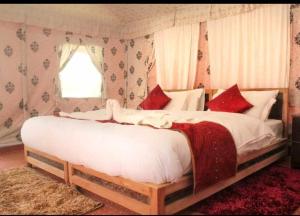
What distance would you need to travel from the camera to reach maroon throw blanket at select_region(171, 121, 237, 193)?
190 cm

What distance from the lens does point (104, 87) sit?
5.38 metres

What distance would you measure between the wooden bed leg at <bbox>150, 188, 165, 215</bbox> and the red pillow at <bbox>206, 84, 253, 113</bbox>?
1.79 m

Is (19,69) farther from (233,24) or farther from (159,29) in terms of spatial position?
(233,24)

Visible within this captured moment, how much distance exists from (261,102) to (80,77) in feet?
10.8

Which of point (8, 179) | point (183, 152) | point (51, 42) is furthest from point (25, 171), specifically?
point (51, 42)

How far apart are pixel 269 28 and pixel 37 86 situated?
364 cm

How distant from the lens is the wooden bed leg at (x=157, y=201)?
5.44ft

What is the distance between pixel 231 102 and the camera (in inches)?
127

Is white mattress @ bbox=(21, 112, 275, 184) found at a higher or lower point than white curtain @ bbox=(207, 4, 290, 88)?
lower

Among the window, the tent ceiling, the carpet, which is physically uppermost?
the tent ceiling

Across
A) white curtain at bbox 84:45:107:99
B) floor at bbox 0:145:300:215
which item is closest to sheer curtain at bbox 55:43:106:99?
white curtain at bbox 84:45:107:99

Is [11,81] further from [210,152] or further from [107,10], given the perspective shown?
[210,152]

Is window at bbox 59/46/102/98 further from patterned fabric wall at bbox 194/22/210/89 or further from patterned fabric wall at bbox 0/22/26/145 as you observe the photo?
patterned fabric wall at bbox 194/22/210/89

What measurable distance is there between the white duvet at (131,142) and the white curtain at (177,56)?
162cm
